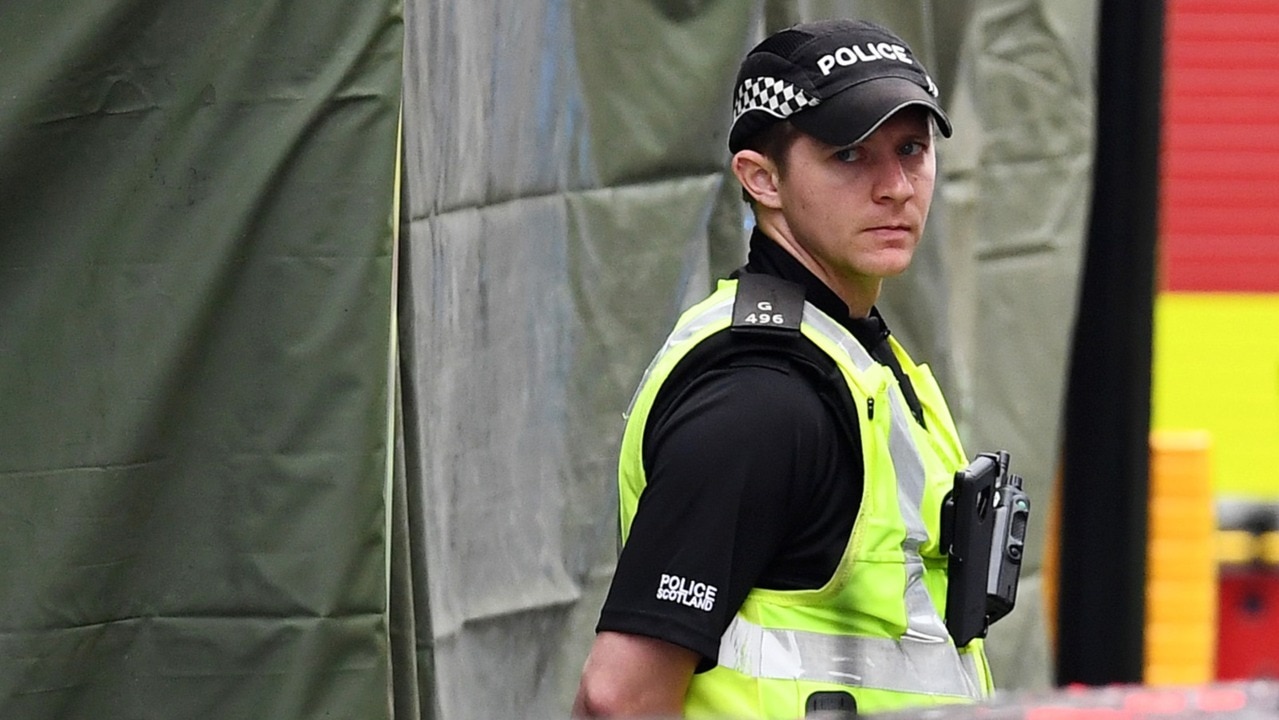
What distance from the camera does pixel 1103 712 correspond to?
5.69ft

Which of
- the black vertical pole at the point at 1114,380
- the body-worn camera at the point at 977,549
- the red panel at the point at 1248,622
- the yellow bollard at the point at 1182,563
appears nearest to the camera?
the body-worn camera at the point at 977,549

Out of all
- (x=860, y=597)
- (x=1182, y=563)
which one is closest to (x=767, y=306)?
(x=860, y=597)

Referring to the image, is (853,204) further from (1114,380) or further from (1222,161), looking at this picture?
(1222,161)

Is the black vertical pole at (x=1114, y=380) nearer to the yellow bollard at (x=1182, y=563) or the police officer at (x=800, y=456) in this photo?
the yellow bollard at (x=1182, y=563)

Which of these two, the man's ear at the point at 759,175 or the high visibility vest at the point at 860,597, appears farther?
the man's ear at the point at 759,175

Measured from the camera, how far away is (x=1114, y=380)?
6898 mm

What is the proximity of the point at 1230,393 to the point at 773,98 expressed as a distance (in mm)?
6599

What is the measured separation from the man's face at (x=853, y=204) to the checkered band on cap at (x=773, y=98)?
0.05m

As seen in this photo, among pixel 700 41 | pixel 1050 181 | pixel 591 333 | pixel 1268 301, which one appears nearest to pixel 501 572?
pixel 591 333

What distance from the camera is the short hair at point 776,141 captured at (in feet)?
10.5

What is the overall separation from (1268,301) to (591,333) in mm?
5981

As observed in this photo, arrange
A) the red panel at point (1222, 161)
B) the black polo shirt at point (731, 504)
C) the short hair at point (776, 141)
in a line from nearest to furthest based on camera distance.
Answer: the black polo shirt at point (731, 504)
the short hair at point (776, 141)
the red panel at point (1222, 161)

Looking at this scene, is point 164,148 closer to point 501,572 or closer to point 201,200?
point 201,200

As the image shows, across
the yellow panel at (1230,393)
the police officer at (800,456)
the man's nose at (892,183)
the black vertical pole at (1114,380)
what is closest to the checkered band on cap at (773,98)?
the police officer at (800,456)
